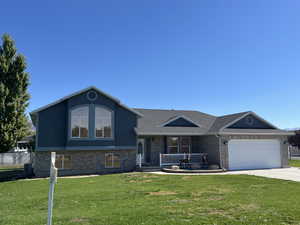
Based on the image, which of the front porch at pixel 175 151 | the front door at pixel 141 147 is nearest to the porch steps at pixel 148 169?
the front porch at pixel 175 151

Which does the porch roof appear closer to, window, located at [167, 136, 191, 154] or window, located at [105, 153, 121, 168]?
window, located at [167, 136, 191, 154]

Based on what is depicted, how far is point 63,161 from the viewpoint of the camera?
55.7ft

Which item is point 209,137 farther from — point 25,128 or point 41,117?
point 25,128

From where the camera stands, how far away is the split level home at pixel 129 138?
16.8 meters

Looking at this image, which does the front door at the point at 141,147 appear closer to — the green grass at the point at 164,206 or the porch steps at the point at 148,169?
the porch steps at the point at 148,169

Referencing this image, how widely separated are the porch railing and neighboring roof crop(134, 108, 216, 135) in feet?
6.02

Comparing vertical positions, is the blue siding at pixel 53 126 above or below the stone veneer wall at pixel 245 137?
above

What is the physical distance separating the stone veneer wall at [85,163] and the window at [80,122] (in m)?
1.35

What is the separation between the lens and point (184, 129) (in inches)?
794

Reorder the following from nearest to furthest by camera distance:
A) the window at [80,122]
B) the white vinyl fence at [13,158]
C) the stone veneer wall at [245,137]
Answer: the window at [80,122], the stone veneer wall at [245,137], the white vinyl fence at [13,158]

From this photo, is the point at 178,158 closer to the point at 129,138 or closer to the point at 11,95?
the point at 129,138

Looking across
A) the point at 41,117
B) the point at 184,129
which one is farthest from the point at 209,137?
the point at 41,117

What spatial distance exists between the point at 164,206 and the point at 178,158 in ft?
39.8

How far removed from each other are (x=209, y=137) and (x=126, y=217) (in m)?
15.1
